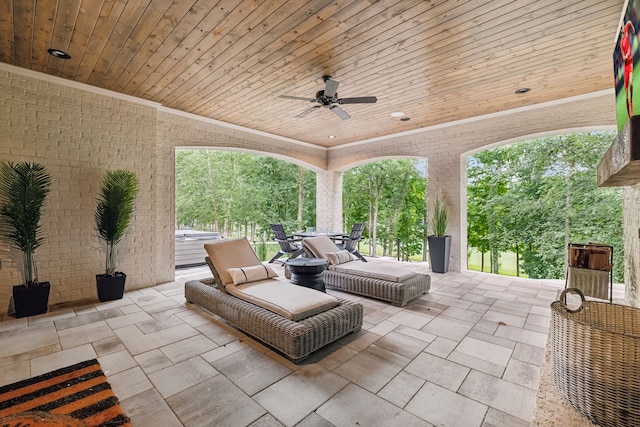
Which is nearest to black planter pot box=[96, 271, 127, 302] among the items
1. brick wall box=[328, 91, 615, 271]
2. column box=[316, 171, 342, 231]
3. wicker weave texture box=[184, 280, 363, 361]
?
wicker weave texture box=[184, 280, 363, 361]

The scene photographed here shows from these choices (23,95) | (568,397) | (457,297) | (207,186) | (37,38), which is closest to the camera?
(568,397)

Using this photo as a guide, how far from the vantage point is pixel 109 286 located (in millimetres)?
4109

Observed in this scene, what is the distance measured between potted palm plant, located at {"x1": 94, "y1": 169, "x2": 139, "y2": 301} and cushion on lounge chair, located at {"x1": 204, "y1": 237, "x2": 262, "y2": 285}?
154 cm

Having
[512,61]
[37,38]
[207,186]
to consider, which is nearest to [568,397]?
[512,61]

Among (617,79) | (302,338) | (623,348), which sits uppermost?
(617,79)

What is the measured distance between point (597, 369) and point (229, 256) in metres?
3.49

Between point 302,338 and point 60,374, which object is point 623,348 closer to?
point 302,338

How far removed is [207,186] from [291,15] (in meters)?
11.3

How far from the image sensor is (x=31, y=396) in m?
1.94

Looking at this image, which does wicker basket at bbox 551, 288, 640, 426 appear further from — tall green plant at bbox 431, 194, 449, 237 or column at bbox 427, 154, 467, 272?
column at bbox 427, 154, 467, 272

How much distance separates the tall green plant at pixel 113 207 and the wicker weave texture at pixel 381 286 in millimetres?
3157

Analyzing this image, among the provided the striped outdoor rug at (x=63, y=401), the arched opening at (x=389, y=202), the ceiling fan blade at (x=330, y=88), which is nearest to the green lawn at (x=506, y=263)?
the arched opening at (x=389, y=202)

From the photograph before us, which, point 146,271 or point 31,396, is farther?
point 146,271

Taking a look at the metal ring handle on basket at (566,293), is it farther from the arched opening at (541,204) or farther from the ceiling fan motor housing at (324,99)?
the arched opening at (541,204)
